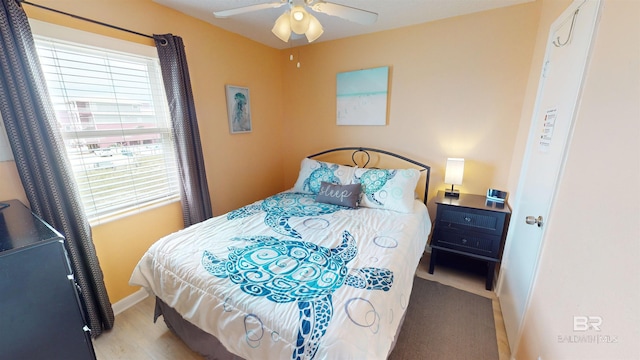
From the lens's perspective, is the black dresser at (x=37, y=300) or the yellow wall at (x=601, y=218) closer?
the yellow wall at (x=601, y=218)

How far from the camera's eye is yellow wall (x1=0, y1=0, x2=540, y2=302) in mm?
1970

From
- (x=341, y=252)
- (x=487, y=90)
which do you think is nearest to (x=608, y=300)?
(x=341, y=252)

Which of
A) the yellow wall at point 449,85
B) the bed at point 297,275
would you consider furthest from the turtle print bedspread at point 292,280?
the yellow wall at point 449,85

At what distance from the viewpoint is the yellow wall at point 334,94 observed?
77.5 inches

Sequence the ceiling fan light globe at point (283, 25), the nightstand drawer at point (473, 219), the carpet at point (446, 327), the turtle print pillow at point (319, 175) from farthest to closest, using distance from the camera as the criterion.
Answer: the turtle print pillow at point (319, 175) → the nightstand drawer at point (473, 219) → the carpet at point (446, 327) → the ceiling fan light globe at point (283, 25)

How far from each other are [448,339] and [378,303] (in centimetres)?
95

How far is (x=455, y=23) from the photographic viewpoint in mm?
2262

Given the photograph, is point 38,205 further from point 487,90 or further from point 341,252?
point 487,90

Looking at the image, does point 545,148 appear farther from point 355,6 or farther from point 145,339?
point 145,339

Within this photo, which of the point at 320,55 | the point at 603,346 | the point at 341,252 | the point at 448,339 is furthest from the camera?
the point at 320,55

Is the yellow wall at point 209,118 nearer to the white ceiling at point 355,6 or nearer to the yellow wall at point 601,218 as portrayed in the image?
the white ceiling at point 355,6

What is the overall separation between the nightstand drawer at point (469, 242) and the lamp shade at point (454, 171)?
478mm

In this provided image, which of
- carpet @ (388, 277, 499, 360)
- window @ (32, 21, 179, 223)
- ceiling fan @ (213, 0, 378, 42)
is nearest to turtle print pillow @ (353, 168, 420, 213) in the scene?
carpet @ (388, 277, 499, 360)

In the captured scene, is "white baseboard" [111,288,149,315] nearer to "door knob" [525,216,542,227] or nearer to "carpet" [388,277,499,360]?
"carpet" [388,277,499,360]
